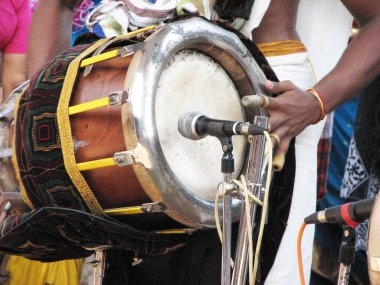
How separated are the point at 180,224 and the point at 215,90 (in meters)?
0.37

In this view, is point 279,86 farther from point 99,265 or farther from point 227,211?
point 99,265

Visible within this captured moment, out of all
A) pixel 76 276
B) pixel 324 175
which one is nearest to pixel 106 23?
pixel 76 276

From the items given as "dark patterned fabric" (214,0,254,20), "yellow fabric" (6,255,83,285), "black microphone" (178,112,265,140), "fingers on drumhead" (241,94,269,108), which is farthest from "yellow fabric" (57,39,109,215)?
"yellow fabric" (6,255,83,285)

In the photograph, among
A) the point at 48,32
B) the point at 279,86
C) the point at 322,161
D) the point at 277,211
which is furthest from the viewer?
→ the point at 322,161

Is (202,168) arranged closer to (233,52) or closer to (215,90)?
(215,90)

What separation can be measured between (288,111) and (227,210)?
0.40m

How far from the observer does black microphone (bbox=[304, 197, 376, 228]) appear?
1.24 metres

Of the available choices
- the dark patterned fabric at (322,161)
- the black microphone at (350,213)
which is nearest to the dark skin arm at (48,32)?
the black microphone at (350,213)

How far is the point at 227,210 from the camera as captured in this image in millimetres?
1453

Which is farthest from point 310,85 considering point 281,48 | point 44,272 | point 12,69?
point 12,69

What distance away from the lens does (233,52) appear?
171 centimetres

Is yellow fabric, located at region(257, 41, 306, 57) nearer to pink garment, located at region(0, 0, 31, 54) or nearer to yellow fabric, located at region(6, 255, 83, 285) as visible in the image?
yellow fabric, located at region(6, 255, 83, 285)

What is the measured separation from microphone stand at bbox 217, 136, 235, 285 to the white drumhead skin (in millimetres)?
158

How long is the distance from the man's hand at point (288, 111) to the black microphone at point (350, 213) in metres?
0.38
